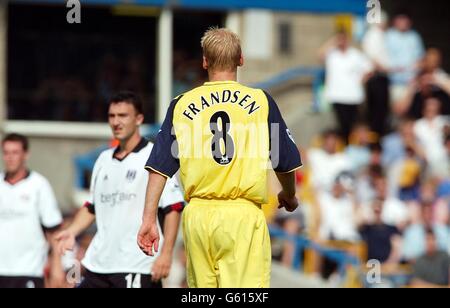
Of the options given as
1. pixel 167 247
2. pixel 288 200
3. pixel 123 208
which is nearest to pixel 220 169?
pixel 288 200

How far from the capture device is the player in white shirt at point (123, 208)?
8891mm

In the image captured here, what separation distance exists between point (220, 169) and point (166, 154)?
34 centimetres

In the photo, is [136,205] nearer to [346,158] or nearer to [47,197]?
[47,197]

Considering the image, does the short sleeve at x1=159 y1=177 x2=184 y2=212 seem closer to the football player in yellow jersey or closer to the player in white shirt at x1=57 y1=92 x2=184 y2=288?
the player in white shirt at x1=57 y1=92 x2=184 y2=288

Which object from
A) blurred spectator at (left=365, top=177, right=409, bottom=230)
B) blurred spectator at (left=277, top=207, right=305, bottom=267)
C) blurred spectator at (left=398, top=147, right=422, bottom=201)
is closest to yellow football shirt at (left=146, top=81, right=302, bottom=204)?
blurred spectator at (left=365, top=177, right=409, bottom=230)

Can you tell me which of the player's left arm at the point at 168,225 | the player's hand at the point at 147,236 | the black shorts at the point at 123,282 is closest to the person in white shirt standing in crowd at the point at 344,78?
the player's left arm at the point at 168,225

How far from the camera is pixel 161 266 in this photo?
866 centimetres

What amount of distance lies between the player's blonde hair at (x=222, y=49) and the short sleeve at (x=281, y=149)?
1.04 feet

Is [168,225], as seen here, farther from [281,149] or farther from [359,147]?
[359,147]

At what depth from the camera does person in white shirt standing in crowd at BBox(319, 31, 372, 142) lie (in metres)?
18.5

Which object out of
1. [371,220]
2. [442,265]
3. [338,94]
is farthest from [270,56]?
[442,265]

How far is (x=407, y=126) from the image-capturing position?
17.8m

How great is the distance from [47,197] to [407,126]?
835cm

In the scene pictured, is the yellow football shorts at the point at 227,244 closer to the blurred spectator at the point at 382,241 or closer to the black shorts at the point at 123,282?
the black shorts at the point at 123,282
